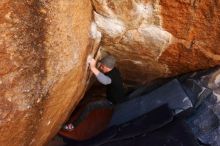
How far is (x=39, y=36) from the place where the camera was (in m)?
2.91

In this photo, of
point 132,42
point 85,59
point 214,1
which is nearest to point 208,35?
point 214,1

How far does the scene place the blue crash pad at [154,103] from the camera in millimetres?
4008

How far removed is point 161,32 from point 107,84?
29.1 inches

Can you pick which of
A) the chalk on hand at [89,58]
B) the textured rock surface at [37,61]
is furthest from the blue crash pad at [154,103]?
the textured rock surface at [37,61]

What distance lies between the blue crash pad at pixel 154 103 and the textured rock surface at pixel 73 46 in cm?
15

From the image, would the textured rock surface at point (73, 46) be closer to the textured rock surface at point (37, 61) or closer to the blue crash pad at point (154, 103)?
the textured rock surface at point (37, 61)

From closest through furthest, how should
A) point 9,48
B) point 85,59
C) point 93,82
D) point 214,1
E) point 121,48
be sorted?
point 9,48, point 214,1, point 85,59, point 121,48, point 93,82

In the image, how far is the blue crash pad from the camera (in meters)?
4.01

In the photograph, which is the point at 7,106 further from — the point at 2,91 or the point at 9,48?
the point at 9,48

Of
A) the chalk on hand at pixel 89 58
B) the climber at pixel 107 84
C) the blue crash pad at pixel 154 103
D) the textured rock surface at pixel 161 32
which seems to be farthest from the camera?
the blue crash pad at pixel 154 103

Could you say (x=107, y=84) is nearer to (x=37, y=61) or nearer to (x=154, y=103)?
(x=154, y=103)

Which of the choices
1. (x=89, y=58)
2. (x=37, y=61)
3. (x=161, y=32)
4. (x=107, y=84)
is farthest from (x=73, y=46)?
(x=107, y=84)

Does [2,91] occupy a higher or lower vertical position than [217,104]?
higher

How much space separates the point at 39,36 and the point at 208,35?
1366 millimetres
